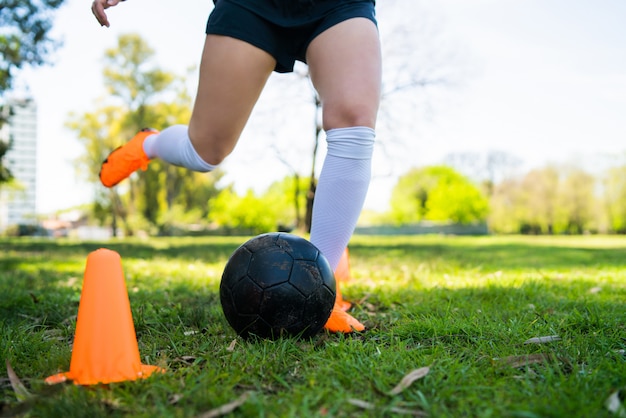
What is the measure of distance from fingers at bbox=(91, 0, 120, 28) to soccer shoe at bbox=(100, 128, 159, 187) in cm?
75

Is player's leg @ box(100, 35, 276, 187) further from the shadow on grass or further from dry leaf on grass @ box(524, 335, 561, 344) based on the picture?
the shadow on grass

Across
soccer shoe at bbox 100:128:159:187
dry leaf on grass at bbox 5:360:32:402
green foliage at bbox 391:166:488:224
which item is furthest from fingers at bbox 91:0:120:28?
green foliage at bbox 391:166:488:224

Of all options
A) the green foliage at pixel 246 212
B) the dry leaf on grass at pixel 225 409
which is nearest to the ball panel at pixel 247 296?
the dry leaf on grass at pixel 225 409

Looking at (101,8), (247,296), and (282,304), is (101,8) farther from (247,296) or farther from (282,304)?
(282,304)

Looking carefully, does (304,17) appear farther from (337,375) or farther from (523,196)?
(523,196)

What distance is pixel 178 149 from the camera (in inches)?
104

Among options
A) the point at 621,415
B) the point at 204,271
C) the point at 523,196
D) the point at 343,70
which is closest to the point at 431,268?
the point at 204,271

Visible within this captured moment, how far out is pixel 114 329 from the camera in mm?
1695

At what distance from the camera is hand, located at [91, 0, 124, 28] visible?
2.31 meters

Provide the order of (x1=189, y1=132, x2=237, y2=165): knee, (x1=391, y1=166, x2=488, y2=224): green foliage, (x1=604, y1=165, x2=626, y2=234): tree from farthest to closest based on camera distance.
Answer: (x1=391, y1=166, x2=488, y2=224): green foliage, (x1=604, y1=165, x2=626, y2=234): tree, (x1=189, y1=132, x2=237, y2=165): knee

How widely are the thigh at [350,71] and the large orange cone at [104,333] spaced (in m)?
1.14

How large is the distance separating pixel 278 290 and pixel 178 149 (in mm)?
1156

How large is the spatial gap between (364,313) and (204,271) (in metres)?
2.71

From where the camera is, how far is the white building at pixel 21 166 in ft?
41.0
